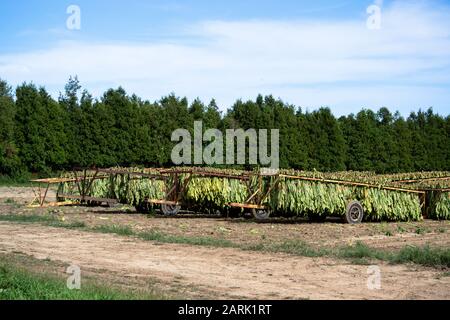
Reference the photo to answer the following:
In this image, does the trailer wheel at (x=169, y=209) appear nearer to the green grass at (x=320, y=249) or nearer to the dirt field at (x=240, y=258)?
A: the dirt field at (x=240, y=258)

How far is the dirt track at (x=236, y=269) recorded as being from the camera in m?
10.4

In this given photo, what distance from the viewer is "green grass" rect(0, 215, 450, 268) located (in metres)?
13.7

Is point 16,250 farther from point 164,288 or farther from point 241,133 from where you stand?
point 241,133

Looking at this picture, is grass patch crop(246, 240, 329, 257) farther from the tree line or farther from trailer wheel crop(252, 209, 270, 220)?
the tree line

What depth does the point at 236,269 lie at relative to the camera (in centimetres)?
1285

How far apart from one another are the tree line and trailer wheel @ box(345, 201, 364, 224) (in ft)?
73.4

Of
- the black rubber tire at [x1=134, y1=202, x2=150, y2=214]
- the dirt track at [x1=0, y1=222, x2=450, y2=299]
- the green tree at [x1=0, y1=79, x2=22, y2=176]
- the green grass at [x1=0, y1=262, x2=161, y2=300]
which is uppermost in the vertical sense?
the green tree at [x1=0, y1=79, x2=22, y2=176]

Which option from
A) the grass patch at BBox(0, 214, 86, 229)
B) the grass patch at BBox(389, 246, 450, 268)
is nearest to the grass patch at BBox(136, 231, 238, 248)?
the grass patch at BBox(0, 214, 86, 229)

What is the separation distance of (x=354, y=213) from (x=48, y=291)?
16.3 metres

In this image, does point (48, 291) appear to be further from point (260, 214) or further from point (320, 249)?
point (260, 214)

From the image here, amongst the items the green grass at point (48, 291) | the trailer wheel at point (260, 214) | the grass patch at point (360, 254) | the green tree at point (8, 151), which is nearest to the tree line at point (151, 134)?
the green tree at point (8, 151)

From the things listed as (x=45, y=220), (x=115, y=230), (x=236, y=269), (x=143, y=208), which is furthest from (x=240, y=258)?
(x=143, y=208)

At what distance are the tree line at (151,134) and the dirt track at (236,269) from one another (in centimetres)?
2892
